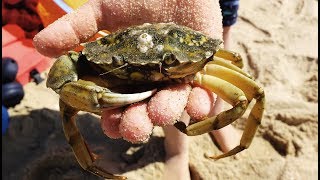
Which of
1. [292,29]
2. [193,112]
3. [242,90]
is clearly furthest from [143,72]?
[292,29]

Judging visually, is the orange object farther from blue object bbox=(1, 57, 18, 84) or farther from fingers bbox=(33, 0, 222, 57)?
blue object bbox=(1, 57, 18, 84)

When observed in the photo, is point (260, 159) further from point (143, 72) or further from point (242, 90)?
point (143, 72)

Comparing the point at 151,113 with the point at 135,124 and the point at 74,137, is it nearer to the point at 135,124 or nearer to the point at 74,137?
the point at 135,124

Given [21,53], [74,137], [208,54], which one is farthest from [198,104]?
[21,53]

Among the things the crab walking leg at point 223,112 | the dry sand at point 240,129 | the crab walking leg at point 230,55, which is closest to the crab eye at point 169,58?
the crab walking leg at point 223,112

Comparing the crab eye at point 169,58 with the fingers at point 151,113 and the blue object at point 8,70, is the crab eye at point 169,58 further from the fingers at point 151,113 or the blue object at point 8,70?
the blue object at point 8,70

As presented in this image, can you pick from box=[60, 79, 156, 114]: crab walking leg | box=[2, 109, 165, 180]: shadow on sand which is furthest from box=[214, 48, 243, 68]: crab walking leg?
box=[2, 109, 165, 180]: shadow on sand
